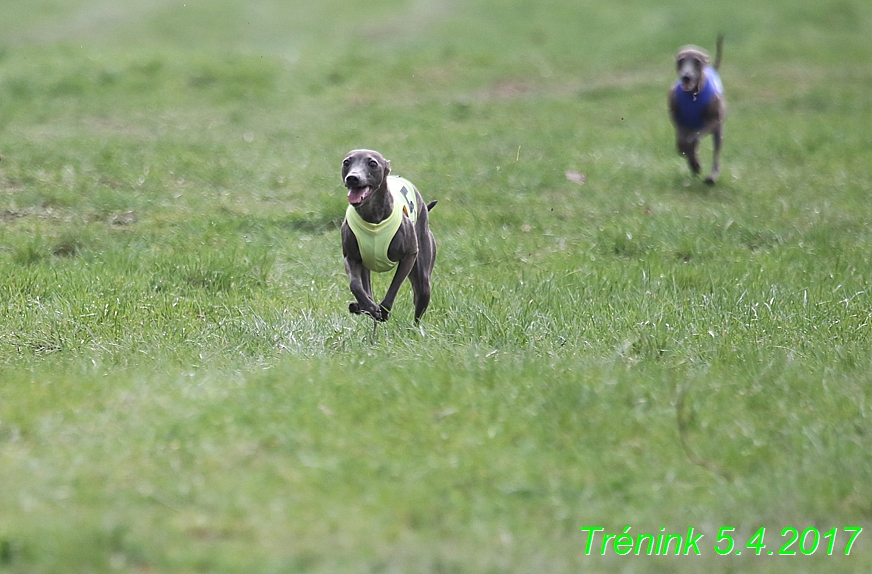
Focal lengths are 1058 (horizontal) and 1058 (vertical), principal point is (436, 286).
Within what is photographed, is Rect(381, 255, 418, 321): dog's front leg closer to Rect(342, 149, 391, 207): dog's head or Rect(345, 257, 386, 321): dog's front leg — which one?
Rect(345, 257, 386, 321): dog's front leg

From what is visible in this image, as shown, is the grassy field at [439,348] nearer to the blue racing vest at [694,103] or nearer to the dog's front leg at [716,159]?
the dog's front leg at [716,159]

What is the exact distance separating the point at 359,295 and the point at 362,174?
0.70 metres

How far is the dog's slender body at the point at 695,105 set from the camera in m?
11.2

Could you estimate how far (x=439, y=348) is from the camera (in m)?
5.67

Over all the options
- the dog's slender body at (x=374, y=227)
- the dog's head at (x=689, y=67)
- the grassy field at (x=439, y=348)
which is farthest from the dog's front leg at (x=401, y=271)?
the dog's head at (x=689, y=67)

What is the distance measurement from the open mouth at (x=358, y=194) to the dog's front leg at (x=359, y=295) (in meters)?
0.48

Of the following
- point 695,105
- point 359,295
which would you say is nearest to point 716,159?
point 695,105

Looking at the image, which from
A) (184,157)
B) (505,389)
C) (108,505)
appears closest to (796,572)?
(505,389)

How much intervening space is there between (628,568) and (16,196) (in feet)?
24.7

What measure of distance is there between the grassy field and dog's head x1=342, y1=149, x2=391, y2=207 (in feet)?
2.77

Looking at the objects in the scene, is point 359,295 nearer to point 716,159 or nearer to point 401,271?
point 401,271

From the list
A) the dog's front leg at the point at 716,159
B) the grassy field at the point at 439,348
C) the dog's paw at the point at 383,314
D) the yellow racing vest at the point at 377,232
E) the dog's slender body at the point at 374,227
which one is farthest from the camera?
the dog's front leg at the point at 716,159

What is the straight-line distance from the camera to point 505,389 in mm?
5059

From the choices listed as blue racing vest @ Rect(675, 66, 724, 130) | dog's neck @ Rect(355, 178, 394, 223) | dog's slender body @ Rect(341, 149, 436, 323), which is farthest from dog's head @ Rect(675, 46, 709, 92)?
dog's neck @ Rect(355, 178, 394, 223)
